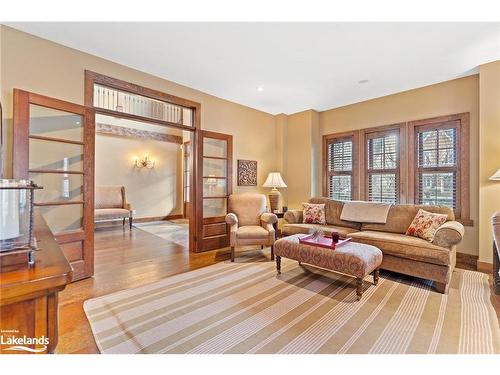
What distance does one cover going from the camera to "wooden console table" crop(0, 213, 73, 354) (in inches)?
25.3

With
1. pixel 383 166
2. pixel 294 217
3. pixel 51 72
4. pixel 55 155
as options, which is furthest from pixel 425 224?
pixel 51 72

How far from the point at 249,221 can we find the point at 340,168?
2258 millimetres

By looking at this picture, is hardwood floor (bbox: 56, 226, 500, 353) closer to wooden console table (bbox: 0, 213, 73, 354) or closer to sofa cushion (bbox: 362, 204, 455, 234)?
sofa cushion (bbox: 362, 204, 455, 234)

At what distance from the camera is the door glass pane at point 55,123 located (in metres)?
2.56

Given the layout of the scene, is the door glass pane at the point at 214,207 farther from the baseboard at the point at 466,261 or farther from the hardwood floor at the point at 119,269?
the baseboard at the point at 466,261

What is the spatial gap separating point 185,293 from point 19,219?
1838 millimetres

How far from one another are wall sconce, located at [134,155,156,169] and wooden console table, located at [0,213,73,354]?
278 inches

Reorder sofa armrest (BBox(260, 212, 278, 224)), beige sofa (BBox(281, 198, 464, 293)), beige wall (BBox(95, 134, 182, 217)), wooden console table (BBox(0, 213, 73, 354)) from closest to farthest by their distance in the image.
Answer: wooden console table (BBox(0, 213, 73, 354)) < beige sofa (BBox(281, 198, 464, 293)) < sofa armrest (BBox(260, 212, 278, 224)) < beige wall (BBox(95, 134, 182, 217))

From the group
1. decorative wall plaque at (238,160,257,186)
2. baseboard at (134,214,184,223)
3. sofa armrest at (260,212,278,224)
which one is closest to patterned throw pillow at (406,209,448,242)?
sofa armrest at (260,212,278,224)

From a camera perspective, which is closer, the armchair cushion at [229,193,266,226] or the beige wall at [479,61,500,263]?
the beige wall at [479,61,500,263]

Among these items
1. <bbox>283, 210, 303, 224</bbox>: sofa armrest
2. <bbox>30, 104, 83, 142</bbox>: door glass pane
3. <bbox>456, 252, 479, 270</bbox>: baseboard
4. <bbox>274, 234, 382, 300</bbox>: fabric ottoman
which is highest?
<bbox>30, 104, 83, 142</bbox>: door glass pane

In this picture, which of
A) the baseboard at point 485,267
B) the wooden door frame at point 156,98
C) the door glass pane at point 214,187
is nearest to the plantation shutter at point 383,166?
the baseboard at point 485,267

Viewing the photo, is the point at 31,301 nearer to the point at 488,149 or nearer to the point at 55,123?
the point at 55,123

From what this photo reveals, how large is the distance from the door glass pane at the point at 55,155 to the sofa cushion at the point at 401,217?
411cm
